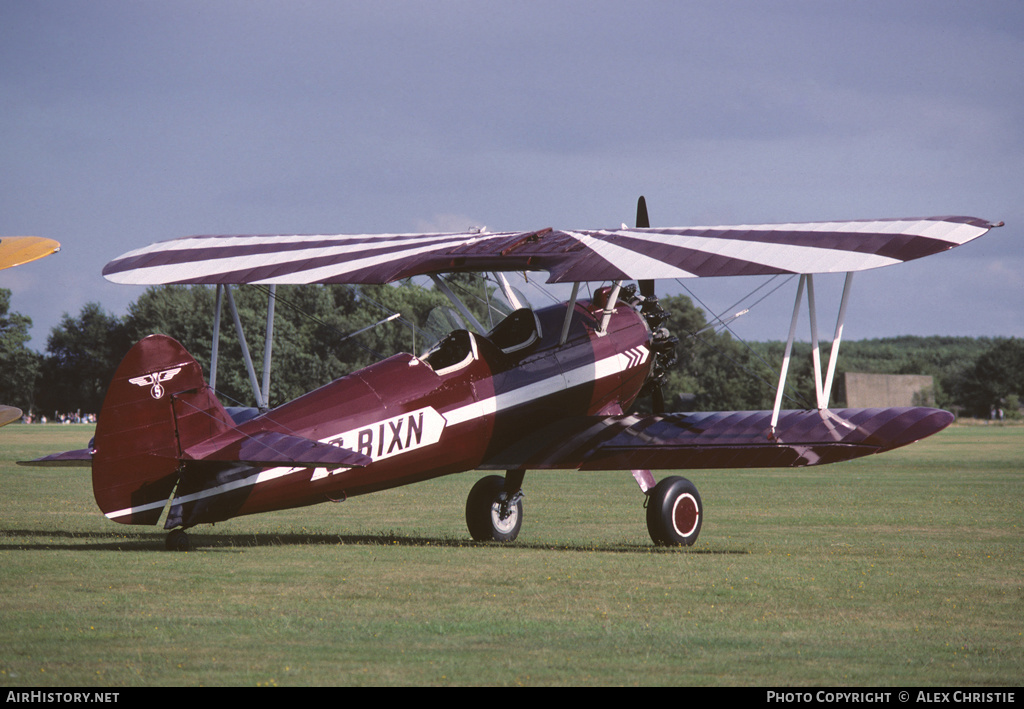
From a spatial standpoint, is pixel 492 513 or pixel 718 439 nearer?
pixel 718 439

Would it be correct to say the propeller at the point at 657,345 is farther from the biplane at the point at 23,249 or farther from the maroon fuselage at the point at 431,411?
the biplane at the point at 23,249

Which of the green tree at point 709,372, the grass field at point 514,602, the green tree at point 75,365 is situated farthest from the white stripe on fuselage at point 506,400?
the green tree at point 75,365

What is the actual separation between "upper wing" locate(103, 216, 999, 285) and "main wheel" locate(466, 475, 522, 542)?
244 cm

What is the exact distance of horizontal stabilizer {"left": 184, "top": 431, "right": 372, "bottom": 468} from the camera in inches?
382

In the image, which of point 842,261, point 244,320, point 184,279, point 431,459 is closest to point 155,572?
point 431,459

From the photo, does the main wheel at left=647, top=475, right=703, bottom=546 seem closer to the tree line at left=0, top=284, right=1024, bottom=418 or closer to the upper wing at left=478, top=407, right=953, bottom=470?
the upper wing at left=478, top=407, right=953, bottom=470

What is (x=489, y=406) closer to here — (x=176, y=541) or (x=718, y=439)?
(x=718, y=439)

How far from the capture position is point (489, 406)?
11.8 meters

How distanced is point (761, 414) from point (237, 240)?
21.2 ft

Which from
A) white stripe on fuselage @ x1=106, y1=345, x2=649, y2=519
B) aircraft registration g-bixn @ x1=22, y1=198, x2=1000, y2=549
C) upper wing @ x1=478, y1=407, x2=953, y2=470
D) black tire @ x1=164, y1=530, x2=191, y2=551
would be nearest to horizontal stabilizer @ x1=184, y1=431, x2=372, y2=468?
aircraft registration g-bixn @ x1=22, y1=198, x2=1000, y2=549

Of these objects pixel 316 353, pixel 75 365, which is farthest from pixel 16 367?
pixel 316 353

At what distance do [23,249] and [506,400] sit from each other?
612 cm

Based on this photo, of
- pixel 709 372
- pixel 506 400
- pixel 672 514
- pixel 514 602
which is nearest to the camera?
pixel 514 602

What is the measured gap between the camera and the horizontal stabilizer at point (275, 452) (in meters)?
9.70
